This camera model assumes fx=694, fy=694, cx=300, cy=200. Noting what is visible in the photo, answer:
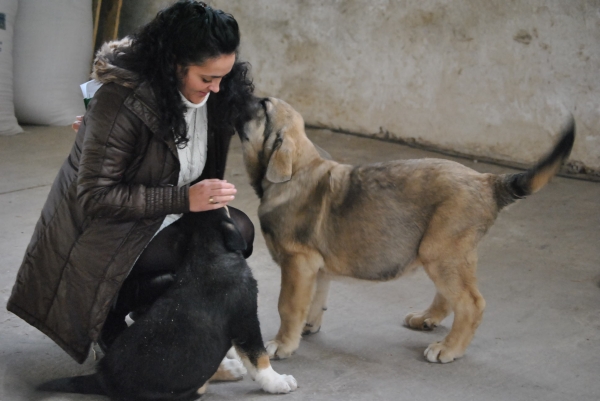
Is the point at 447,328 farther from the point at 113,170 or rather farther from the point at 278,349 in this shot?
the point at 113,170

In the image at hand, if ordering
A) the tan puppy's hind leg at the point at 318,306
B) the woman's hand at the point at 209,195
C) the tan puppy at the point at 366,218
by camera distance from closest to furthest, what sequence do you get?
the woman's hand at the point at 209,195 < the tan puppy at the point at 366,218 < the tan puppy's hind leg at the point at 318,306

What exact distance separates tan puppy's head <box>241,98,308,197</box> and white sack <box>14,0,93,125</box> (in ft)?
13.8

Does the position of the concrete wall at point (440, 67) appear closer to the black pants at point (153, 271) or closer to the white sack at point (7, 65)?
the white sack at point (7, 65)

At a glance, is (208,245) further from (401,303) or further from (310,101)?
(310,101)

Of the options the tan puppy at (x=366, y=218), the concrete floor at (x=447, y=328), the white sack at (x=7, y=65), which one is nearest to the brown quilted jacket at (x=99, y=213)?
the concrete floor at (x=447, y=328)

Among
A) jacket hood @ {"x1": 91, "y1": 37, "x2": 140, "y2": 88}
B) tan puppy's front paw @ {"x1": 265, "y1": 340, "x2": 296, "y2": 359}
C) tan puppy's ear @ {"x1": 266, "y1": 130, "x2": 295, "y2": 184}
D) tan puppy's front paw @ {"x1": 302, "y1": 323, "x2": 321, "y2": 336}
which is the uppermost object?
jacket hood @ {"x1": 91, "y1": 37, "x2": 140, "y2": 88}

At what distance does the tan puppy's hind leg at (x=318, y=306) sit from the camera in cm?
357

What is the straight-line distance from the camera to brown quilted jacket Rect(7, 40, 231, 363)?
108 inches

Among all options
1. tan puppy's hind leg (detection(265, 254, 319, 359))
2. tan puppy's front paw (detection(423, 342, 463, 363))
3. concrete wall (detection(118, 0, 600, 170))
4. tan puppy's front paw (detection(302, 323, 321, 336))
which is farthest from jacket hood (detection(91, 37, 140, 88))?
concrete wall (detection(118, 0, 600, 170))

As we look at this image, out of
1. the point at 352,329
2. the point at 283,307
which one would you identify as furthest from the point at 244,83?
the point at 352,329

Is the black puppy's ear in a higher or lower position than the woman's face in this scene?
lower

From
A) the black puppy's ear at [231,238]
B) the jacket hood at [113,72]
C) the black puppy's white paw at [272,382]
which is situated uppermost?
the jacket hood at [113,72]

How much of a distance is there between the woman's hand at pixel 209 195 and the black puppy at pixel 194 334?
8 centimetres

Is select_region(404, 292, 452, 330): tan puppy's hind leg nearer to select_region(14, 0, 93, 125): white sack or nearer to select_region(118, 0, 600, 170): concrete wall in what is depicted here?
select_region(118, 0, 600, 170): concrete wall
